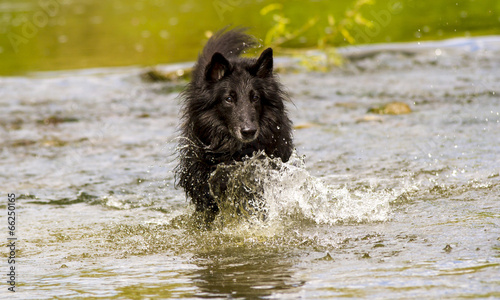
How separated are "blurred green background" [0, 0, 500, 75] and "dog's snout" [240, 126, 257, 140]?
7.33 m

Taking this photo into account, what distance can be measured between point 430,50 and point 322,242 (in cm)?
1000

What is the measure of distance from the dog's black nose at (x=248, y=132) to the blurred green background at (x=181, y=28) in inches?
289

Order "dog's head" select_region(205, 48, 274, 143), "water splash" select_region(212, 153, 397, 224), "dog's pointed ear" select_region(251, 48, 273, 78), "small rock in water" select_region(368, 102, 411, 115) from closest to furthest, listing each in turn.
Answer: "dog's head" select_region(205, 48, 274, 143) < "dog's pointed ear" select_region(251, 48, 273, 78) < "water splash" select_region(212, 153, 397, 224) < "small rock in water" select_region(368, 102, 411, 115)

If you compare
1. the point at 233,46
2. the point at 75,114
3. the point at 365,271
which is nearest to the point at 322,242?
the point at 365,271

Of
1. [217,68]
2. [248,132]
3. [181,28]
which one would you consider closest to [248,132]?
[248,132]

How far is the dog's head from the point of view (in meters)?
5.14

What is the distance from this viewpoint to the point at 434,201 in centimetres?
566

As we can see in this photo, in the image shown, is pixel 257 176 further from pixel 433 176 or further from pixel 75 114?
pixel 75 114

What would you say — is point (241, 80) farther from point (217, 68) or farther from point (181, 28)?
point (181, 28)

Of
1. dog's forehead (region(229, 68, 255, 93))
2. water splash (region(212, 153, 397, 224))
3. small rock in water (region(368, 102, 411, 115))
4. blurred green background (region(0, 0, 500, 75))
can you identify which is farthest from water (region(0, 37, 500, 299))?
blurred green background (region(0, 0, 500, 75))

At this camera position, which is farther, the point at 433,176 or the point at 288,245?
the point at 433,176

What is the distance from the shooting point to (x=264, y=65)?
17.5 feet

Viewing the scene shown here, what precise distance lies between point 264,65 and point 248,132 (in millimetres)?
619

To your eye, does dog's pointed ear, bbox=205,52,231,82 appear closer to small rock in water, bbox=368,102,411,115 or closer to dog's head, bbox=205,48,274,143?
dog's head, bbox=205,48,274,143
